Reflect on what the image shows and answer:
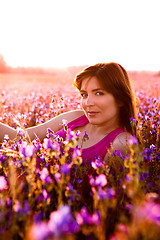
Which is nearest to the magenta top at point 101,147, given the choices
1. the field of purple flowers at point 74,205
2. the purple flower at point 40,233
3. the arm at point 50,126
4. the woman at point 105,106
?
the woman at point 105,106

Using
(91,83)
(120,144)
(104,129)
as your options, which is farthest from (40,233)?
(104,129)

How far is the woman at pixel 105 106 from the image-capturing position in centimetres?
249

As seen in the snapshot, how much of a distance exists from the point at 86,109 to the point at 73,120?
1.88 feet

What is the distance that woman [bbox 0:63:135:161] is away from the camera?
8.18ft

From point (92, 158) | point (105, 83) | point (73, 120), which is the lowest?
point (92, 158)

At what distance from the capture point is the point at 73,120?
3.14 m

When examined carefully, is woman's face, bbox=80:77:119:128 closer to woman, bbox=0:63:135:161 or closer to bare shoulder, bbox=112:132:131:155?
woman, bbox=0:63:135:161

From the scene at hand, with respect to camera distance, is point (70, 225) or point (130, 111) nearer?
point (70, 225)

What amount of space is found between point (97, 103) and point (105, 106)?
0.09 m

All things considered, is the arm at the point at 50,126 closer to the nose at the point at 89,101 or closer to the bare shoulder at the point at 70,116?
the bare shoulder at the point at 70,116

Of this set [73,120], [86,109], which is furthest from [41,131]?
[86,109]

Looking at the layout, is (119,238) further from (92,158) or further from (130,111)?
(130,111)

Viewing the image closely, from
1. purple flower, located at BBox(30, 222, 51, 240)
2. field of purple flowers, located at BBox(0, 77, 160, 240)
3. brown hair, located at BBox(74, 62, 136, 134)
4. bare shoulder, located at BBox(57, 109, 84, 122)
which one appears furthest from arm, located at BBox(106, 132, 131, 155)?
purple flower, located at BBox(30, 222, 51, 240)

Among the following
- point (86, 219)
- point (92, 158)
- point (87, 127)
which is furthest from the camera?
point (87, 127)
